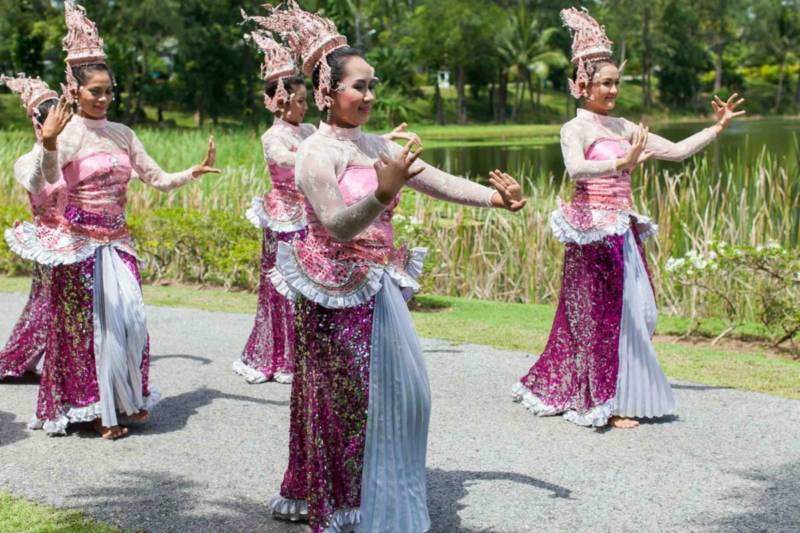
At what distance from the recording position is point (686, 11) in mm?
55219

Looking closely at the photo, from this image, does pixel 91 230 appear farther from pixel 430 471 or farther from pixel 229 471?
pixel 430 471

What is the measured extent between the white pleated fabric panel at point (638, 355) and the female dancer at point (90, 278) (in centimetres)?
259

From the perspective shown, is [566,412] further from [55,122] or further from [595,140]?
[55,122]

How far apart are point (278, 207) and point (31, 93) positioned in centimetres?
165

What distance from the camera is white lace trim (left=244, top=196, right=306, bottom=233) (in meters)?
6.51

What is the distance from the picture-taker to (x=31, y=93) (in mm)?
5918

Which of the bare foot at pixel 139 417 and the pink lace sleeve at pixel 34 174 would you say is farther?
the bare foot at pixel 139 417

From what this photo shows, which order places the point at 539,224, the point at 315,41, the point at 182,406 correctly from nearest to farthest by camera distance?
the point at 315,41 < the point at 182,406 < the point at 539,224

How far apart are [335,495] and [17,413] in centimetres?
280

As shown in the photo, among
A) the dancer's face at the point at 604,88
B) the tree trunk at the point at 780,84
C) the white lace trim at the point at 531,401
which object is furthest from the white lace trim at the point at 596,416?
the tree trunk at the point at 780,84

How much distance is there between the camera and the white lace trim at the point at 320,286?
369 centimetres

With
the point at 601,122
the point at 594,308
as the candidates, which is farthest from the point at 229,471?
the point at 601,122

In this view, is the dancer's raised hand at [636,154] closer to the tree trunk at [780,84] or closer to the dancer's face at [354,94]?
the dancer's face at [354,94]

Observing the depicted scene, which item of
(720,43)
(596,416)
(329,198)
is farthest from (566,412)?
(720,43)
